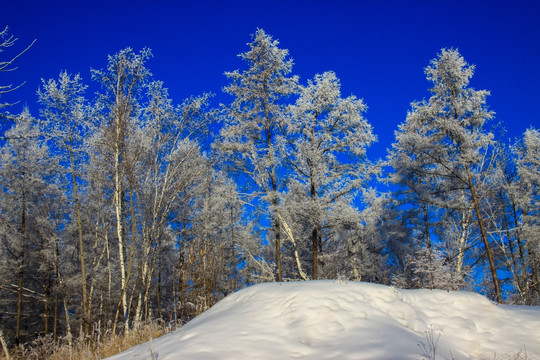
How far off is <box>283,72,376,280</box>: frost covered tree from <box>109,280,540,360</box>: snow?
6.01 meters

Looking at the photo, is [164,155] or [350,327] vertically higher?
[164,155]

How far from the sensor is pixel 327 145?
36.9ft

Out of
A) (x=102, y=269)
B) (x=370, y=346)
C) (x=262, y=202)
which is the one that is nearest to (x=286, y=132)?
(x=262, y=202)

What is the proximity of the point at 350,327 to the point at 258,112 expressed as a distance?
30.9 ft

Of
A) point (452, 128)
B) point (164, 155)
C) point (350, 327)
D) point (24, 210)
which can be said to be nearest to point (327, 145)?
point (452, 128)

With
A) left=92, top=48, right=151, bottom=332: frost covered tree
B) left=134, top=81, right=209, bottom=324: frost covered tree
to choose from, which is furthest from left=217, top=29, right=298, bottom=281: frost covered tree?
left=92, top=48, right=151, bottom=332: frost covered tree

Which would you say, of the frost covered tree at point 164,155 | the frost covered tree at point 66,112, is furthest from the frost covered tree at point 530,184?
the frost covered tree at point 66,112

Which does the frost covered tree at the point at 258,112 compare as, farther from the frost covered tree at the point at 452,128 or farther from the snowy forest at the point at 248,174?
the frost covered tree at the point at 452,128

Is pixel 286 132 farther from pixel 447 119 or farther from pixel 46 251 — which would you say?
pixel 46 251

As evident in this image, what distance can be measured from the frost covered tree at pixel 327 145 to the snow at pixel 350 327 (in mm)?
6013

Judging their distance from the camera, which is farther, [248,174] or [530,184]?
[530,184]

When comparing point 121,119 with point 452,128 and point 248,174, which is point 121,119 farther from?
point 452,128

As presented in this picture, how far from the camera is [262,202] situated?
11336 millimetres

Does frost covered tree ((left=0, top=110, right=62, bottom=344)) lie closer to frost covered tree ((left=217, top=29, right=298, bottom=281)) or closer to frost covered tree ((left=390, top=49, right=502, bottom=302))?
frost covered tree ((left=217, top=29, right=298, bottom=281))
